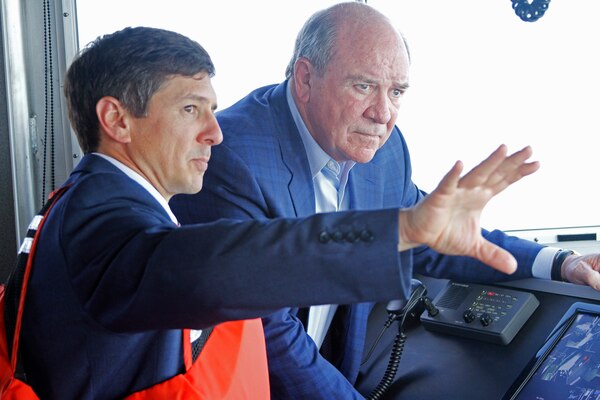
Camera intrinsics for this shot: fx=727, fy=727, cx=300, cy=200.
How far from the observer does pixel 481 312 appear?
57.9 inches

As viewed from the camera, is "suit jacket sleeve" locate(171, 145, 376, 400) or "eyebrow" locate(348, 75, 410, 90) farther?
"eyebrow" locate(348, 75, 410, 90)

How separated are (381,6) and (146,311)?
1.62 m

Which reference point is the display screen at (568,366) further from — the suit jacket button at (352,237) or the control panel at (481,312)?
the suit jacket button at (352,237)

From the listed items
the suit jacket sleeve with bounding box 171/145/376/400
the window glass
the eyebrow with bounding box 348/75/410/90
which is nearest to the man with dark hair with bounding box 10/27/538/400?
the suit jacket sleeve with bounding box 171/145/376/400

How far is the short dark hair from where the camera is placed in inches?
41.9

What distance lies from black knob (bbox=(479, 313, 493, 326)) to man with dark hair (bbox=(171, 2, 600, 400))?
0.49 feet

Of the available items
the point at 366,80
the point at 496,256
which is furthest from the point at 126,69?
the point at 366,80

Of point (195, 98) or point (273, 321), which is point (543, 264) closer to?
point (273, 321)

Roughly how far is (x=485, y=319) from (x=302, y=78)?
2.37ft

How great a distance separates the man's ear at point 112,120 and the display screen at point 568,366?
0.78m

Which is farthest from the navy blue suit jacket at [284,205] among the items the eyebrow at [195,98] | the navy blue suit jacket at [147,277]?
the navy blue suit jacket at [147,277]

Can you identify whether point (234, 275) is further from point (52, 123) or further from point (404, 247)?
point (52, 123)

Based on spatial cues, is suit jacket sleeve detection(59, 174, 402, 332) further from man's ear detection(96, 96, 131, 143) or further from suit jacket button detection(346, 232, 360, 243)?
man's ear detection(96, 96, 131, 143)

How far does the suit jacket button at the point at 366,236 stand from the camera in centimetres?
77
